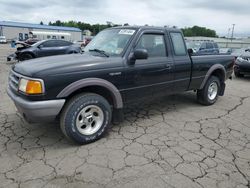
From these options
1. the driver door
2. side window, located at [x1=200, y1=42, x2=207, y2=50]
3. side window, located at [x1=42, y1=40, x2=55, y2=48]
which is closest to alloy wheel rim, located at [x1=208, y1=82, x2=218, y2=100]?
the driver door

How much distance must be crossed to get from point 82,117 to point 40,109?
0.69 m

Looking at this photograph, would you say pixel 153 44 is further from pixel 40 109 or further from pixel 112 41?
pixel 40 109

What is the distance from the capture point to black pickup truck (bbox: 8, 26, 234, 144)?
123 inches

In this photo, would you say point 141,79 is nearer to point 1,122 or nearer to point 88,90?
point 88,90

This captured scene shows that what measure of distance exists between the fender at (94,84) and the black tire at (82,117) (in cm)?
17

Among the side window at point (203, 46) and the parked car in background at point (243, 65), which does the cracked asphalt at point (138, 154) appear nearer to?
the parked car in background at point (243, 65)

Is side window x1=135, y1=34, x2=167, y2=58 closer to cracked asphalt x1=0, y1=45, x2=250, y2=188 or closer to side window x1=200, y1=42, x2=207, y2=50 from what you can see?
cracked asphalt x1=0, y1=45, x2=250, y2=188

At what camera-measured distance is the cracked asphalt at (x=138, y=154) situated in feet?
8.97

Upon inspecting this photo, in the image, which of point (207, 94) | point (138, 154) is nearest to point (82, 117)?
point (138, 154)

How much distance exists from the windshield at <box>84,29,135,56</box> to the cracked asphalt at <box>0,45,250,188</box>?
1487mm

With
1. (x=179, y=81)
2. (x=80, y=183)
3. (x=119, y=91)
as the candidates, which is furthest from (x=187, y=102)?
(x=80, y=183)

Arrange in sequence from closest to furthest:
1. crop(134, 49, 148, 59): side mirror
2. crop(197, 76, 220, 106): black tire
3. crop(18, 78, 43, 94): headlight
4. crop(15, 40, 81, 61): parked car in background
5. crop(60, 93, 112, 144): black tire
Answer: crop(18, 78, 43, 94): headlight → crop(60, 93, 112, 144): black tire → crop(134, 49, 148, 59): side mirror → crop(197, 76, 220, 106): black tire → crop(15, 40, 81, 61): parked car in background

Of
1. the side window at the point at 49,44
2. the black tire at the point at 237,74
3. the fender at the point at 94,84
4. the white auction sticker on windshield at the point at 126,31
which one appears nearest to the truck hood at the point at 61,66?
the fender at the point at 94,84

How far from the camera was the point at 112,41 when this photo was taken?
424 cm
